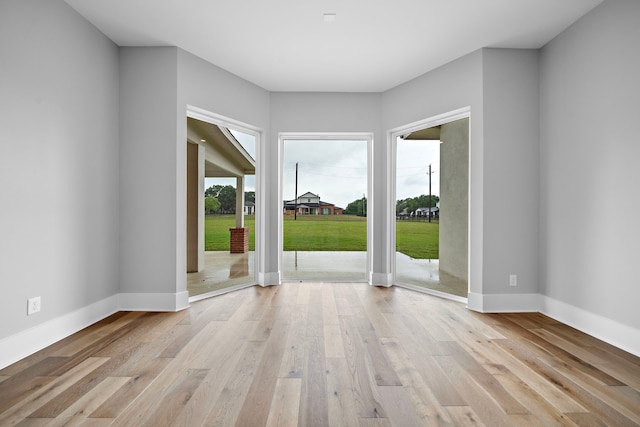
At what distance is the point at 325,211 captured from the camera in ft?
18.4

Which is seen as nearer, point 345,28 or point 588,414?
point 588,414

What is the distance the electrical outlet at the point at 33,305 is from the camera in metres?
2.79

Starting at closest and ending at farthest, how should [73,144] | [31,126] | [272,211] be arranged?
[31,126] < [73,144] < [272,211]

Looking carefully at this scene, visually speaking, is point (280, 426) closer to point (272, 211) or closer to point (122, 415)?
point (122, 415)

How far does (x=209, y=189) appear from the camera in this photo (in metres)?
4.66

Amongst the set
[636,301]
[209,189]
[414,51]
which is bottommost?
[636,301]

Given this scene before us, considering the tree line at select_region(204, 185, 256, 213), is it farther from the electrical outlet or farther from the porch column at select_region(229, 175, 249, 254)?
the electrical outlet

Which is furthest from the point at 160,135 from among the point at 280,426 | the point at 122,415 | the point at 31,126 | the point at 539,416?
the point at 539,416

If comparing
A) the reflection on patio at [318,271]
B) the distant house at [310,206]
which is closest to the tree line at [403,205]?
the distant house at [310,206]

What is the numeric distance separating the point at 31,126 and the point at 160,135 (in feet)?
4.13

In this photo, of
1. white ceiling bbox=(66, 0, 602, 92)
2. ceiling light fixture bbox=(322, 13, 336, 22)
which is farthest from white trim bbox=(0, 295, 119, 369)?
ceiling light fixture bbox=(322, 13, 336, 22)

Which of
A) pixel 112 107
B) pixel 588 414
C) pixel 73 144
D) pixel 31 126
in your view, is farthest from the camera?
pixel 112 107

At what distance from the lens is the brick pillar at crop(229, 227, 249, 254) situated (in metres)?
5.00

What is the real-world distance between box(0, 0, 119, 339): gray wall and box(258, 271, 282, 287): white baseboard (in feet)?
6.22
